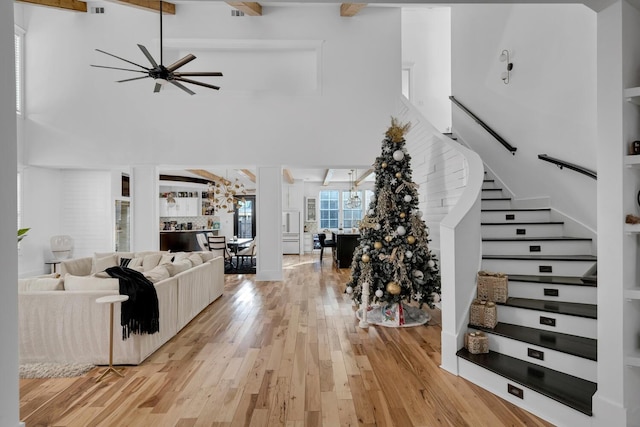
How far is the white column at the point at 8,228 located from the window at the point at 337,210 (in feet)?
40.2

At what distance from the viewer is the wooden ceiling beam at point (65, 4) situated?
6.19 meters

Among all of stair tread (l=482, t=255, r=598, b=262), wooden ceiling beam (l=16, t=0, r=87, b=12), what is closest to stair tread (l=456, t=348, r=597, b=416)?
stair tread (l=482, t=255, r=598, b=262)

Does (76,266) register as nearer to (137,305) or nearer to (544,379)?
(137,305)

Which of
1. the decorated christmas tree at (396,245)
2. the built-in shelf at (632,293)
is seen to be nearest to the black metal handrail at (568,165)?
the decorated christmas tree at (396,245)

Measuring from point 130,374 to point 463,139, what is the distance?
5949mm

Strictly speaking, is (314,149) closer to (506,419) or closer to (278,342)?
(278,342)

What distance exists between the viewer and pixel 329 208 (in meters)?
13.7

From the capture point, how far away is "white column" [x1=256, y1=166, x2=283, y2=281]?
7371mm

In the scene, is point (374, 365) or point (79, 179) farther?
point (79, 179)

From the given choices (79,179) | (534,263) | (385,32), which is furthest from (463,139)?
(79,179)

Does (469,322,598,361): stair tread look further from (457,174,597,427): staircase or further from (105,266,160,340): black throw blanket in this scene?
(105,266,160,340): black throw blanket

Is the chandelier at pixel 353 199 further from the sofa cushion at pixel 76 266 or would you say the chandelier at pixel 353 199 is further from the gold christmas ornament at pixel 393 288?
the sofa cushion at pixel 76 266

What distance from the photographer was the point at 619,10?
193 cm

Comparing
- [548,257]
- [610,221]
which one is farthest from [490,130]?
[610,221]
